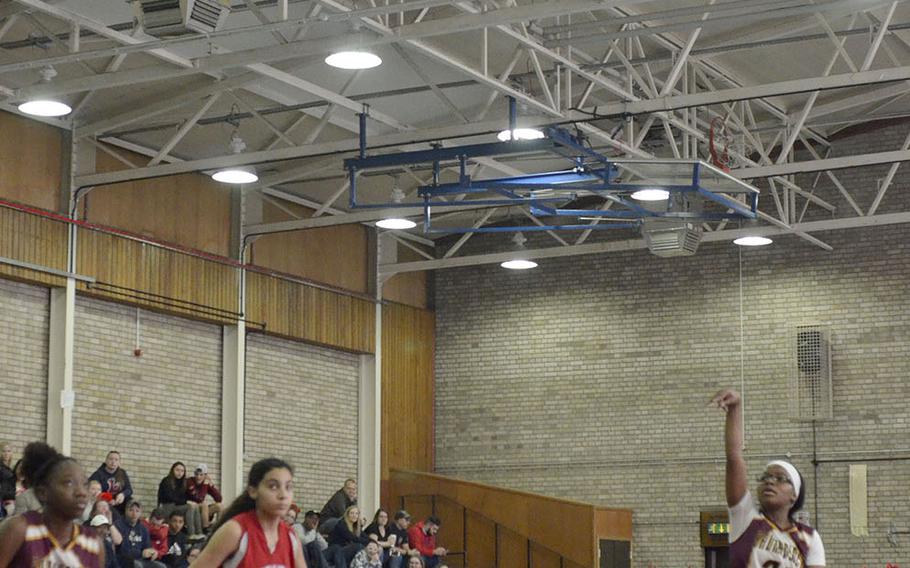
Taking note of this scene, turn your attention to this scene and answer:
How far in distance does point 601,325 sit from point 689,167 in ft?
37.3

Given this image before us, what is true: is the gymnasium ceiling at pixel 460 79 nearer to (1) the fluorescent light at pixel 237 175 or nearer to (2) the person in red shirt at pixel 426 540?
(1) the fluorescent light at pixel 237 175

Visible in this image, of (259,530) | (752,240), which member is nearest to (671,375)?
(752,240)

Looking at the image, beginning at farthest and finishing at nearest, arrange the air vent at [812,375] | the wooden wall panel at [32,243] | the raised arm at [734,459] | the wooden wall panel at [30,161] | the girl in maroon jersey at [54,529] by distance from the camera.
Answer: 1. the air vent at [812,375]
2. the wooden wall panel at [30,161]
3. the wooden wall panel at [32,243]
4. the raised arm at [734,459]
5. the girl in maroon jersey at [54,529]

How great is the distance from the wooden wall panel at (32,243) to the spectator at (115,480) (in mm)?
2478

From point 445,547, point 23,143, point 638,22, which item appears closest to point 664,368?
point 445,547

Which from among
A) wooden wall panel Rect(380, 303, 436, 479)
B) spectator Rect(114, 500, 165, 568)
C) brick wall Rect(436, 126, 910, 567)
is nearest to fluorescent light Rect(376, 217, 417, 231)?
wooden wall panel Rect(380, 303, 436, 479)

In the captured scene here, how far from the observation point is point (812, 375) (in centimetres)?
2462

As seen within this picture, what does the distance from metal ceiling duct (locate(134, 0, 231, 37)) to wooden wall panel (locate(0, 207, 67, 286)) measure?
7421 mm

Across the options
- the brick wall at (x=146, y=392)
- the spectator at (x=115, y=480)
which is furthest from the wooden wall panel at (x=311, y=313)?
the spectator at (x=115, y=480)

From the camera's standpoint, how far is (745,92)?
16344mm

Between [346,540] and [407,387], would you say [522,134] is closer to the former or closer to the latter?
[346,540]

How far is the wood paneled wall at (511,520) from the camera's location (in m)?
24.8

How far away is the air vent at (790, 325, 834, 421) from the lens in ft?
80.4

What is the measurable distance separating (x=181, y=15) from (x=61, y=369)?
8795mm
